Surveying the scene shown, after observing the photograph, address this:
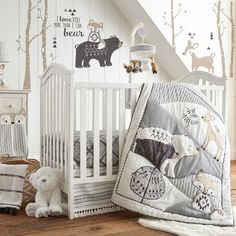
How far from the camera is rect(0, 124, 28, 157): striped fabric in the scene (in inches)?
118

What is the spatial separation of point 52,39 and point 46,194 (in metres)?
1.97

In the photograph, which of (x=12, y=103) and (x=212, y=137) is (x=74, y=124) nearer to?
(x=212, y=137)

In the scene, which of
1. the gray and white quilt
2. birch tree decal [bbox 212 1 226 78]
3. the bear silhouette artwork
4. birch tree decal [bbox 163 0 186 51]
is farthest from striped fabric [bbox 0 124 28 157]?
→ birch tree decal [bbox 212 1 226 78]

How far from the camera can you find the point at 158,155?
1984mm

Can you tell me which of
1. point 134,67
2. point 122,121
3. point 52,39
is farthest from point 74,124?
point 52,39

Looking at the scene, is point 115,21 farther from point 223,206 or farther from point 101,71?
point 223,206

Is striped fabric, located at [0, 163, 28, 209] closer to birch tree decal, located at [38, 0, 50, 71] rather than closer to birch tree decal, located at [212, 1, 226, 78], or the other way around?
birch tree decal, located at [38, 0, 50, 71]

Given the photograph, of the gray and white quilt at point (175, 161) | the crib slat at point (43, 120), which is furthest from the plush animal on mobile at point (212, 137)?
the crib slat at point (43, 120)

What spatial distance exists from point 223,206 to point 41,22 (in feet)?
8.06

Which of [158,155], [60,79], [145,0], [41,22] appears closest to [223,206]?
[158,155]

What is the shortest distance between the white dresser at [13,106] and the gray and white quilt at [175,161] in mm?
1269

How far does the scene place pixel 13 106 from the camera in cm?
303

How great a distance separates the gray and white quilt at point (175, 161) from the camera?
1.90 m

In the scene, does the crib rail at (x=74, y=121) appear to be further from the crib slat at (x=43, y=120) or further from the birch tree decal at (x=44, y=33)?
the birch tree decal at (x=44, y=33)
